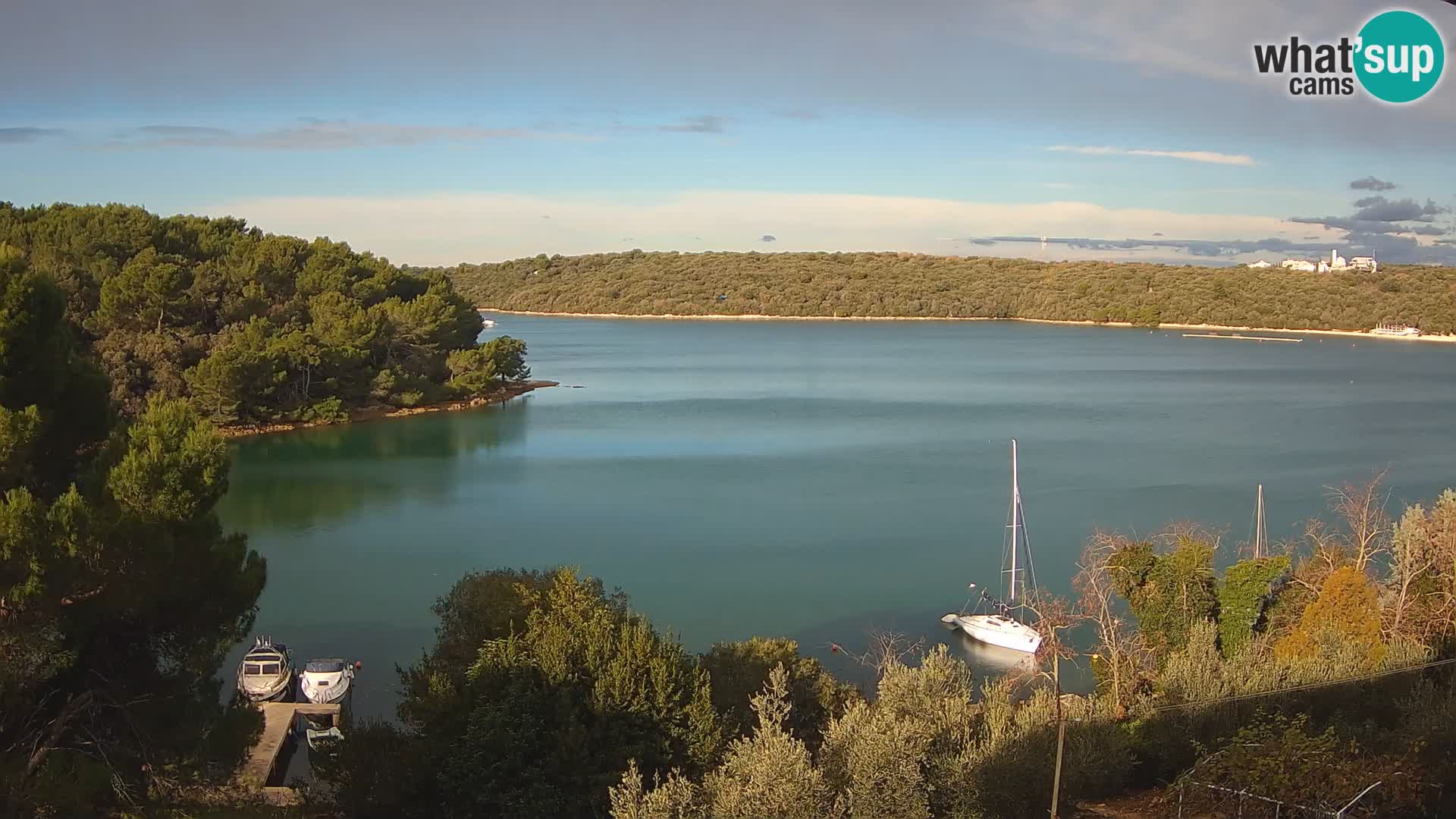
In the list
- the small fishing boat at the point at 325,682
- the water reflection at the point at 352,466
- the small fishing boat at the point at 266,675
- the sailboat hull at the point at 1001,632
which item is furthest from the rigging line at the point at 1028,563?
the water reflection at the point at 352,466

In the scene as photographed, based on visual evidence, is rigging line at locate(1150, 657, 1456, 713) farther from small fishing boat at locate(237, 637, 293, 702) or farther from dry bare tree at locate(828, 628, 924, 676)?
small fishing boat at locate(237, 637, 293, 702)

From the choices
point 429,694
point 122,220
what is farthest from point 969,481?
point 122,220

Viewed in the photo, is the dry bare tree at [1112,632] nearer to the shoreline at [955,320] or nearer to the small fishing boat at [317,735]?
the small fishing boat at [317,735]

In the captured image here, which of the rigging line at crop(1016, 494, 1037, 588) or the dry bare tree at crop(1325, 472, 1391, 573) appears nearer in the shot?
the dry bare tree at crop(1325, 472, 1391, 573)

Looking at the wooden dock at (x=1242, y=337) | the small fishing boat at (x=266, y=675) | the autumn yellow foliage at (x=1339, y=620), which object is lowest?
the small fishing boat at (x=266, y=675)

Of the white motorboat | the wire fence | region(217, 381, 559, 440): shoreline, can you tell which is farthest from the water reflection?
the wire fence

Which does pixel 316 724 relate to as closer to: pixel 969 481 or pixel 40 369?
pixel 40 369
